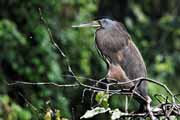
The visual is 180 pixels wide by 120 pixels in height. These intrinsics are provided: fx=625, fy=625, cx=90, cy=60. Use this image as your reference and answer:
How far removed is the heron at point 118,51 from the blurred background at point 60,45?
1.49 meters

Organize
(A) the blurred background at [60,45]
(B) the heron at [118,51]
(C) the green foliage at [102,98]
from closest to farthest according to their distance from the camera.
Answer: (C) the green foliage at [102,98] < (B) the heron at [118,51] < (A) the blurred background at [60,45]

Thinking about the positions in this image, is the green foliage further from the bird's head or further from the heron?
the bird's head

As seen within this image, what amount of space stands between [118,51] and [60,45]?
4.87 feet

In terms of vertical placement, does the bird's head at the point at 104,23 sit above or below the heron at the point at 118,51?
above

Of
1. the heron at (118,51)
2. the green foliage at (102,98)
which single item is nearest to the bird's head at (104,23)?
the heron at (118,51)

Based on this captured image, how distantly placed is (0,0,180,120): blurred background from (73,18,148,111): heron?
149 cm

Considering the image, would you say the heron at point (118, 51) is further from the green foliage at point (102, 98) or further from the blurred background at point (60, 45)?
the blurred background at point (60, 45)

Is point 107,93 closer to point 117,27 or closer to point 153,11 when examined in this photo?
point 117,27

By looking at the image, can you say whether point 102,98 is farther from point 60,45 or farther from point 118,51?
point 60,45

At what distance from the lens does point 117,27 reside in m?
3.44

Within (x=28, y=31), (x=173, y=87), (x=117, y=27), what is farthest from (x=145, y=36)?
(x=117, y=27)

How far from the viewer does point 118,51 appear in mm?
3479

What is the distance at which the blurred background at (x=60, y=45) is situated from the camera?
5.37 metres

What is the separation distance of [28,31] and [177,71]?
6.19ft
